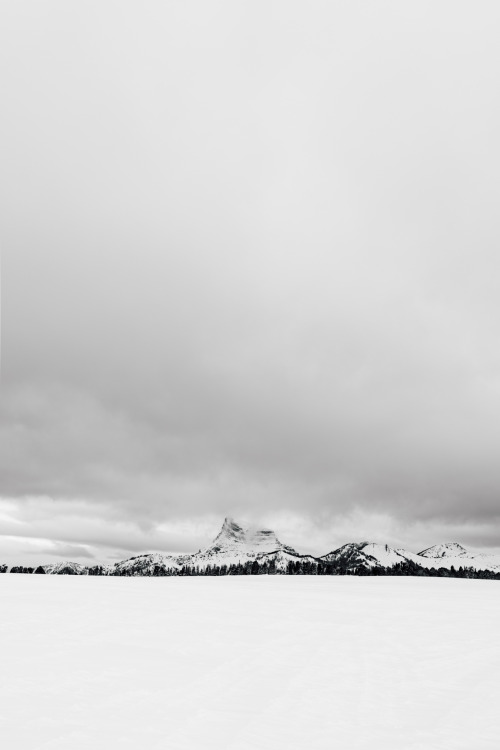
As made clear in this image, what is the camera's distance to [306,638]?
13.2m

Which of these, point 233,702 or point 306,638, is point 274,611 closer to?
point 306,638

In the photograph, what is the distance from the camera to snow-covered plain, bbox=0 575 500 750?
254 inches

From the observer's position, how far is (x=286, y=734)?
6.57m

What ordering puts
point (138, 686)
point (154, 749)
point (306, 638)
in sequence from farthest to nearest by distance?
point (306, 638) → point (138, 686) → point (154, 749)

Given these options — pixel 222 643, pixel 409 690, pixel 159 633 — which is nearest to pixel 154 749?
pixel 409 690

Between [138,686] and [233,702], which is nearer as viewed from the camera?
[233,702]

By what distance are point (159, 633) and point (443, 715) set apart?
8.07m

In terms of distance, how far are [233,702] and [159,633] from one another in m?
6.29

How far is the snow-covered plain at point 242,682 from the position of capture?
6449 mm

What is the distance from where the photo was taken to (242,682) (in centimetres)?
894

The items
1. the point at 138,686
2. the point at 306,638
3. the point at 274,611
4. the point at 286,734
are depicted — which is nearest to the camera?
the point at 286,734

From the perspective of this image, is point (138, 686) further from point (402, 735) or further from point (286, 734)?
point (402, 735)

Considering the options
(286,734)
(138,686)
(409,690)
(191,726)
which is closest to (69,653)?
(138,686)

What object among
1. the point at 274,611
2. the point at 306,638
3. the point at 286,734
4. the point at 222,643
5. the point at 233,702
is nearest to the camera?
the point at 286,734
